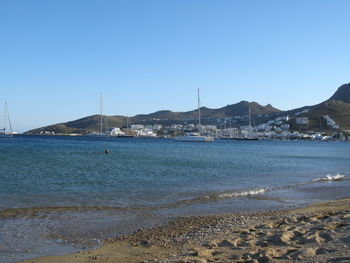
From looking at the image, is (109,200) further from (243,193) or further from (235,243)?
(235,243)

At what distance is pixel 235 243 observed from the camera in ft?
33.1

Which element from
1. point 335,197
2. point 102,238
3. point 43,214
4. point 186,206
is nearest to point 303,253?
point 102,238

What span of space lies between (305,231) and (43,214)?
1038cm

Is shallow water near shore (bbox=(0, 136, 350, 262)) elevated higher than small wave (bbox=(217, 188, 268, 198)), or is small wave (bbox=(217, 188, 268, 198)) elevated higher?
shallow water near shore (bbox=(0, 136, 350, 262))

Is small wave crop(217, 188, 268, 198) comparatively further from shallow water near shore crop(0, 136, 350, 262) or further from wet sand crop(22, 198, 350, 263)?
wet sand crop(22, 198, 350, 263)

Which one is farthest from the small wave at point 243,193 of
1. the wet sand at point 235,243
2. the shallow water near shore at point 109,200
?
the wet sand at point 235,243

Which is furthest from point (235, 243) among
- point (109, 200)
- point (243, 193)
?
point (243, 193)

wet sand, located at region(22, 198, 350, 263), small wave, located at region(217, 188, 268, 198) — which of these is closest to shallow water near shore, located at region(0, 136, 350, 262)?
small wave, located at region(217, 188, 268, 198)

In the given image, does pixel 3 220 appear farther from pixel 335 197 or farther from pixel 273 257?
pixel 335 197

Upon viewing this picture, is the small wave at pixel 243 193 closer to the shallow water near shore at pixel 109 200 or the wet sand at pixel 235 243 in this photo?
the shallow water near shore at pixel 109 200

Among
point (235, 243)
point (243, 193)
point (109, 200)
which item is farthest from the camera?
point (243, 193)

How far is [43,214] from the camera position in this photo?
50.7 feet

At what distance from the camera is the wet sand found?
869 centimetres

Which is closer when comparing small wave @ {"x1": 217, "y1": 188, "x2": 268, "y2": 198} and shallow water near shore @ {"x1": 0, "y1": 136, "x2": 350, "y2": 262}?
shallow water near shore @ {"x1": 0, "y1": 136, "x2": 350, "y2": 262}
